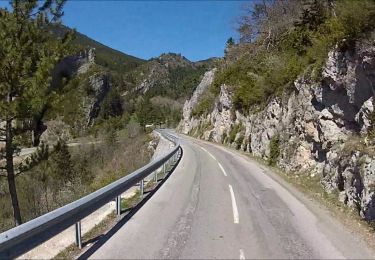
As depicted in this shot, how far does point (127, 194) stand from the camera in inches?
548

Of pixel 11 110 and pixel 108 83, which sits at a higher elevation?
pixel 108 83

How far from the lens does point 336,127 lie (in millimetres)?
15891

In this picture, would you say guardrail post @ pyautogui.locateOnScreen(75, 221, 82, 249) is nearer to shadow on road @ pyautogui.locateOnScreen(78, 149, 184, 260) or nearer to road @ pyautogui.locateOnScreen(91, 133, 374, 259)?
shadow on road @ pyautogui.locateOnScreen(78, 149, 184, 260)

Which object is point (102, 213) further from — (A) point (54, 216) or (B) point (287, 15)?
(B) point (287, 15)

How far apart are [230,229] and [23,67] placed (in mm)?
11097

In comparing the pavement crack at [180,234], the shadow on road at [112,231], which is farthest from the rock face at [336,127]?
the shadow on road at [112,231]

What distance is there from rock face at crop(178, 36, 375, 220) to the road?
1262mm

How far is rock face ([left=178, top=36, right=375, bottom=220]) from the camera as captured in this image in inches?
442

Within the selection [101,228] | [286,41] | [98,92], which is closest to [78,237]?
[101,228]

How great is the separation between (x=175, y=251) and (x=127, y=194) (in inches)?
273

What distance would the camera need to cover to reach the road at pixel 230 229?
23.9 ft

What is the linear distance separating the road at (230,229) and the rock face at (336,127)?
4.14 feet

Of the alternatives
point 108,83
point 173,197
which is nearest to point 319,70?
point 173,197

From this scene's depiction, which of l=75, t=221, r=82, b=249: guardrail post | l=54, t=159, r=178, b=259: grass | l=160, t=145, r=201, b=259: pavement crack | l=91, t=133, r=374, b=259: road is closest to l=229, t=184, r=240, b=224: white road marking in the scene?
l=91, t=133, r=374, b=259: road
